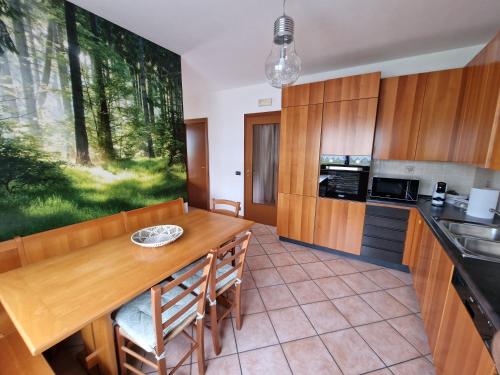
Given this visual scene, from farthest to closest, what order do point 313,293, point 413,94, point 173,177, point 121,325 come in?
point 173,177 < point 413,94 < point 313,293 < point 121,325

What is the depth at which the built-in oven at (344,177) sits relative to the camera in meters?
2.53

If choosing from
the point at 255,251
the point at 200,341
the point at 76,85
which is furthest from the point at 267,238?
the point at 76,85

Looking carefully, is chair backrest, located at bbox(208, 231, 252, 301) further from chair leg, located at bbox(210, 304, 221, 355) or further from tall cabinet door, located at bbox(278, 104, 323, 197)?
tall cabinet door, located at bbox(278, 104, 323, 197)

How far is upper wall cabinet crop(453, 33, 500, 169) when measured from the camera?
146 cm

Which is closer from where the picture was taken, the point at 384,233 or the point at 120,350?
the point at 120,350

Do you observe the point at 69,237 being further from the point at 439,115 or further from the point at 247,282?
the point at 439,115

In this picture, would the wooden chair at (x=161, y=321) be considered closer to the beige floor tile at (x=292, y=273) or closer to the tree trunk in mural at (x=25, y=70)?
the beige floor tile at (x=292, y=273)

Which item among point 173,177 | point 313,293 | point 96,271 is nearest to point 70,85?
point 173,177

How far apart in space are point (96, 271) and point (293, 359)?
4.63 feet

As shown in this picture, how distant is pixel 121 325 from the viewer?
3.89 ft

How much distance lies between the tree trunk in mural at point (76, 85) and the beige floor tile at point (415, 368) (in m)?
2.89

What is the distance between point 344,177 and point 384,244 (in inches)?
36.0

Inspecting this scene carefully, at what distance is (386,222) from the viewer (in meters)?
2.45

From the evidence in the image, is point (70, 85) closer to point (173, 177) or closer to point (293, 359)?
point (173, 177)
